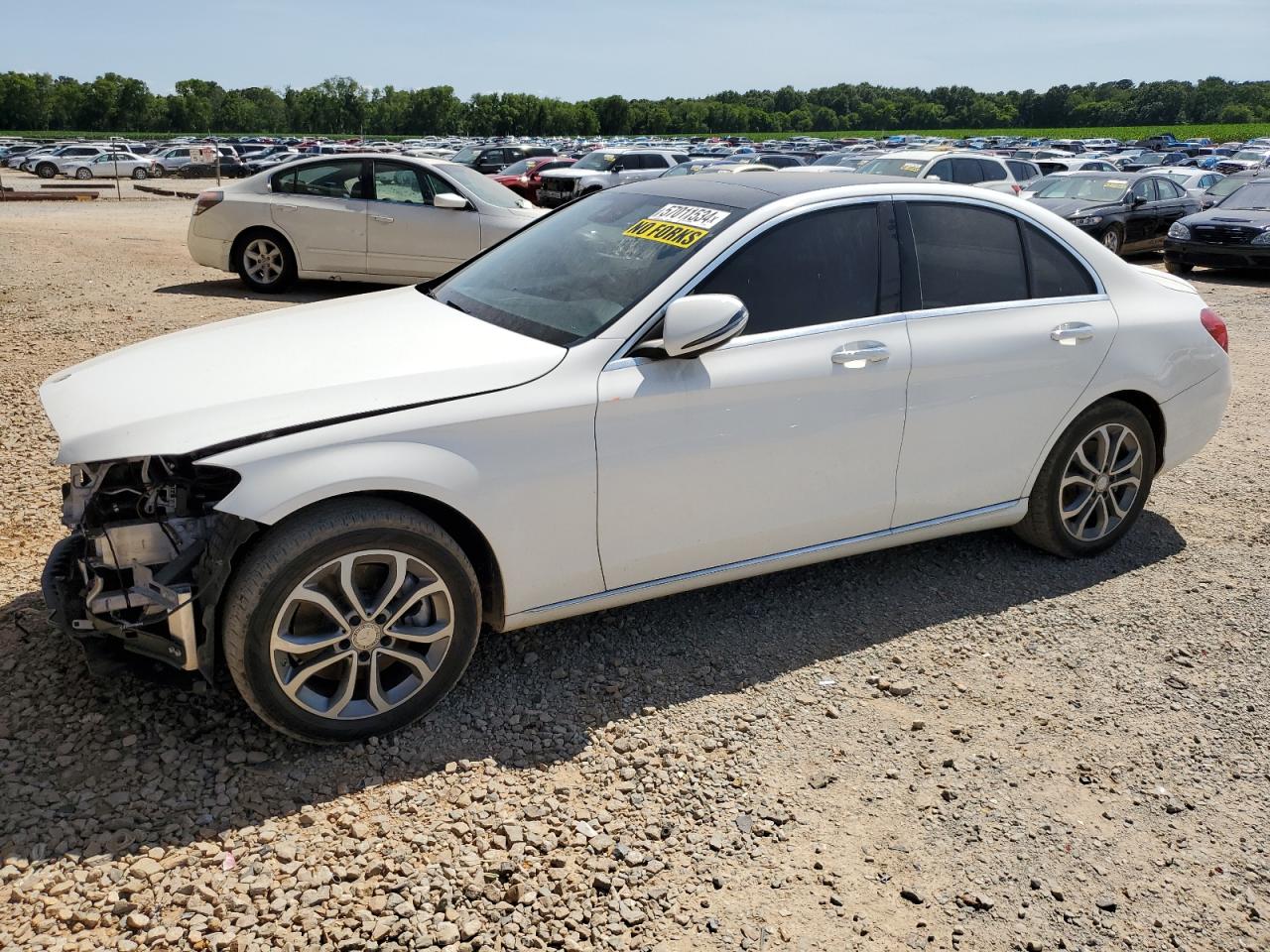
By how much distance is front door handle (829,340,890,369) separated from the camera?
158 inches

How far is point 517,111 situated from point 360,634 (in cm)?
12202

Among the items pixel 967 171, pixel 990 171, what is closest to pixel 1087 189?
pixel 990 171

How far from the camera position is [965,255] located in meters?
4.48

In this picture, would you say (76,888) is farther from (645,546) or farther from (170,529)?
(645,546)

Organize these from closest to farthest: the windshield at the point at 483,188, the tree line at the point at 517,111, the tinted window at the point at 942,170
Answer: the windshield at the point at 483,188, the tinted window at the point at 942,170, the tree line at the point at 517,111

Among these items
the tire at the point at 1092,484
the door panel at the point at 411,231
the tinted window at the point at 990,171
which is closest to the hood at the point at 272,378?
the tire at the point at 1092,484

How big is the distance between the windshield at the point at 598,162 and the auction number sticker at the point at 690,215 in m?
19.7

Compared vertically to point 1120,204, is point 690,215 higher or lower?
higher

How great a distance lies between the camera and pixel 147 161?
4397 cm

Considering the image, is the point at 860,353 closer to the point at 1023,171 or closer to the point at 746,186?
the point at 746,186

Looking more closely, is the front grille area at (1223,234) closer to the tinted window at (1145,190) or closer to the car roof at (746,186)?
the tinted window at (1145,190)

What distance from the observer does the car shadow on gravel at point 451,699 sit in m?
3.11

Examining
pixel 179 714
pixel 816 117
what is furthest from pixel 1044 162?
pixel 816 117

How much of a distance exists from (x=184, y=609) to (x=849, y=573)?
9.40ft
